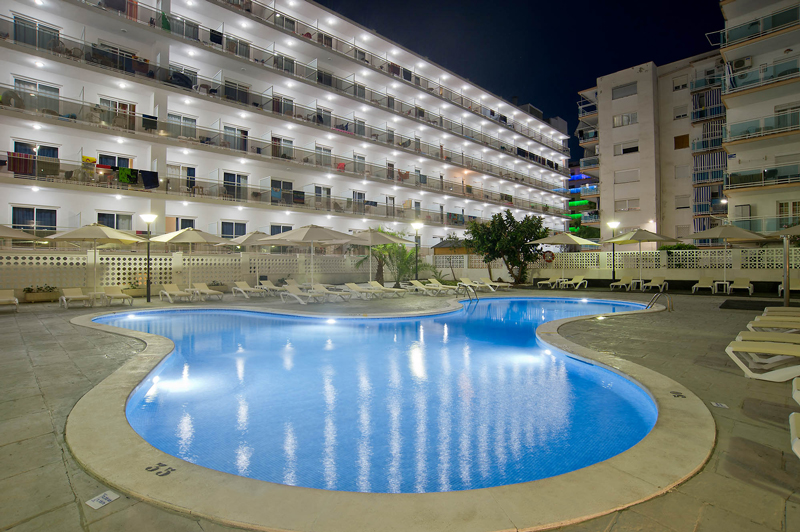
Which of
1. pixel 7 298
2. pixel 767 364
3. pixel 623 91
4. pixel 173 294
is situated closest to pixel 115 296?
pixel 173 294

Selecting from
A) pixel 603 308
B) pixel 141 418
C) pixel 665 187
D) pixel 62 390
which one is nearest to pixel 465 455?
pixel 141 418

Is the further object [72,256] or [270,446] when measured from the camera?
[72,256]

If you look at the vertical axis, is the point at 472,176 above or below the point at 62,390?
above

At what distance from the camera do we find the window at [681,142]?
32047 millimetres

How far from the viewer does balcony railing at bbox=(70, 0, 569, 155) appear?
19.9m

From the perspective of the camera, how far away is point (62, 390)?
4371 millimetres

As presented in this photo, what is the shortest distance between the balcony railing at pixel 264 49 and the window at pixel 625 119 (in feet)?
37.8

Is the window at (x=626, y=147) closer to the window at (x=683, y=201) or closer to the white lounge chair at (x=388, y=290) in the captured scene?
the window at (x=683, y=201)

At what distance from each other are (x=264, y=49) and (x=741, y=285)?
27.1 m

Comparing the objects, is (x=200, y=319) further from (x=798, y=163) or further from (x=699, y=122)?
(x=699, y=122)

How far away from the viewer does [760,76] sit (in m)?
20.2

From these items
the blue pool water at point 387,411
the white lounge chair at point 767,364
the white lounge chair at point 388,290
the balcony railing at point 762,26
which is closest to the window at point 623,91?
the balcony railing at point 762,26

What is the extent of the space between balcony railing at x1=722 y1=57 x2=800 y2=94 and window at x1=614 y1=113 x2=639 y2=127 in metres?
11.7

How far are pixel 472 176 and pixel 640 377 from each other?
35.3 metres
